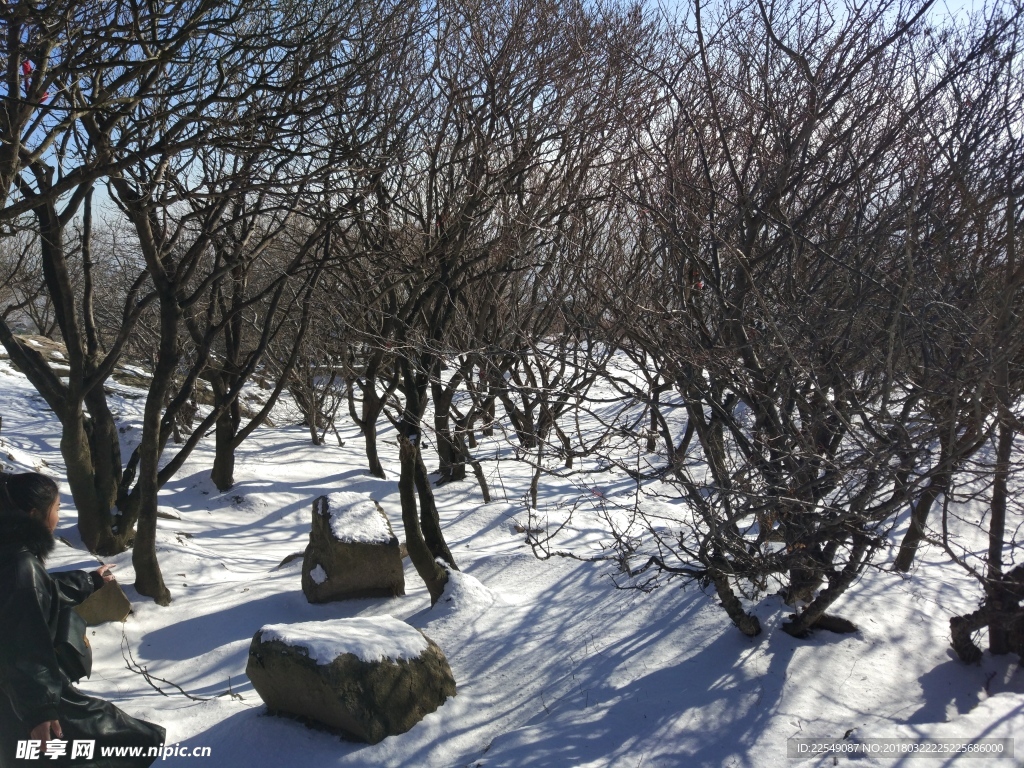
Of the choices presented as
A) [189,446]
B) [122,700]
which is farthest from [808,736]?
[189,446]

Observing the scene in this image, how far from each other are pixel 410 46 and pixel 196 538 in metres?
5.12

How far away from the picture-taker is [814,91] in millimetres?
3830

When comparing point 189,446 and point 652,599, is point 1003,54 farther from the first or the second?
point 189,446

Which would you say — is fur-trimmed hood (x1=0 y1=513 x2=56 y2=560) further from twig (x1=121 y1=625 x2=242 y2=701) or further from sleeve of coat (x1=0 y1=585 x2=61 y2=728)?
twig (x1=121 y1=625 x2=242 y2=701)

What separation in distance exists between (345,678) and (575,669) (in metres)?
1.49

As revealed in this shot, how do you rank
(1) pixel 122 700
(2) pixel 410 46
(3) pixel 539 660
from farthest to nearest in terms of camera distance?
1. (2) pixel 410 46
2. (3) pixel 539 660
3. (1) pixel 122 700

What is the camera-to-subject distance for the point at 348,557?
5.67m

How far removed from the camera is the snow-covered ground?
3547 millimetres

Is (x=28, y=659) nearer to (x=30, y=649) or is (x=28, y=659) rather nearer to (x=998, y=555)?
(x=30, y=649)

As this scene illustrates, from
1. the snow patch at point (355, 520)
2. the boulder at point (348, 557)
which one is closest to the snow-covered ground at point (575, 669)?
the boulder at point (348, 557)

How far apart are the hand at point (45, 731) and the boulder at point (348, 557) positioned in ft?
9.67

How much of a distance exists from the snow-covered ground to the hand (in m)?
0.98

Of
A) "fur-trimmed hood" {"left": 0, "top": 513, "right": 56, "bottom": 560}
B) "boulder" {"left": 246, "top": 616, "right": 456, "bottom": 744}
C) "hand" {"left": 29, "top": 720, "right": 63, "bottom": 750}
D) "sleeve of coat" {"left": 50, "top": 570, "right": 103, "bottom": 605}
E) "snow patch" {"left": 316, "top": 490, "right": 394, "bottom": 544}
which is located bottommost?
"boulder" {"left": 246, "top": 616, "right": 456, "bottom": 744}

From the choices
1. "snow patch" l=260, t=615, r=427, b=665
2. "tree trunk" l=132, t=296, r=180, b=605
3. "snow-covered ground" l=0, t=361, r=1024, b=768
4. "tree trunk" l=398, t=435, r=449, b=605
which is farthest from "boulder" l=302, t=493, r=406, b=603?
"snow patch" l=260, t=615, r=427, b=665
